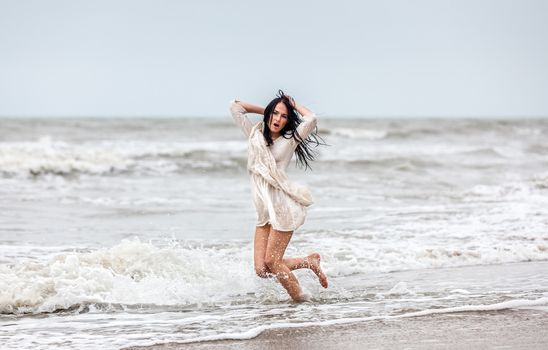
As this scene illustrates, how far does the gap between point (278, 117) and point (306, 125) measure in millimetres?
230

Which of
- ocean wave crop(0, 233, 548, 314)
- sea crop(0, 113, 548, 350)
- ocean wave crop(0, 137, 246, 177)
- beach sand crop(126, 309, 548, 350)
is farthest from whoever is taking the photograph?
ocean wave crop(0, 137, 246, 177)

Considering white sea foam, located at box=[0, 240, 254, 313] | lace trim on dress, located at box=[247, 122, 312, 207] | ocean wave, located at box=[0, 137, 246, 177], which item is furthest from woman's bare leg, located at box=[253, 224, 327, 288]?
ocean wave, located at box=[0, 137, 246, 177]

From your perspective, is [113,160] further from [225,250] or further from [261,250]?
[261,250]

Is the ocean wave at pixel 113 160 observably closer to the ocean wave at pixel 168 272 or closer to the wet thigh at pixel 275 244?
the ocean wave at pixel 168 272

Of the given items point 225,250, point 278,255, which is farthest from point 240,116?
point 225,250

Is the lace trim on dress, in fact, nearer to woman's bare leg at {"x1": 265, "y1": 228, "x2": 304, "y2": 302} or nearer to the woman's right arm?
the woman's right arm

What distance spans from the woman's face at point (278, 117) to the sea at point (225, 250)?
1.44m

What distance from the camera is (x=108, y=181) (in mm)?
20266

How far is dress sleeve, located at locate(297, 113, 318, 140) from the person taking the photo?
6.43m

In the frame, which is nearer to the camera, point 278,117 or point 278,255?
point 278,117

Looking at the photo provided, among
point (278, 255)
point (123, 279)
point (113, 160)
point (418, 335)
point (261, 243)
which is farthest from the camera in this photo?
point (113, 160)

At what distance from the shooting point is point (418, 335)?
17.5 feet

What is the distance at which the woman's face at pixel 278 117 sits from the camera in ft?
21.1

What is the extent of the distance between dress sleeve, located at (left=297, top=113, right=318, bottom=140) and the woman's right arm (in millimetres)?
389
